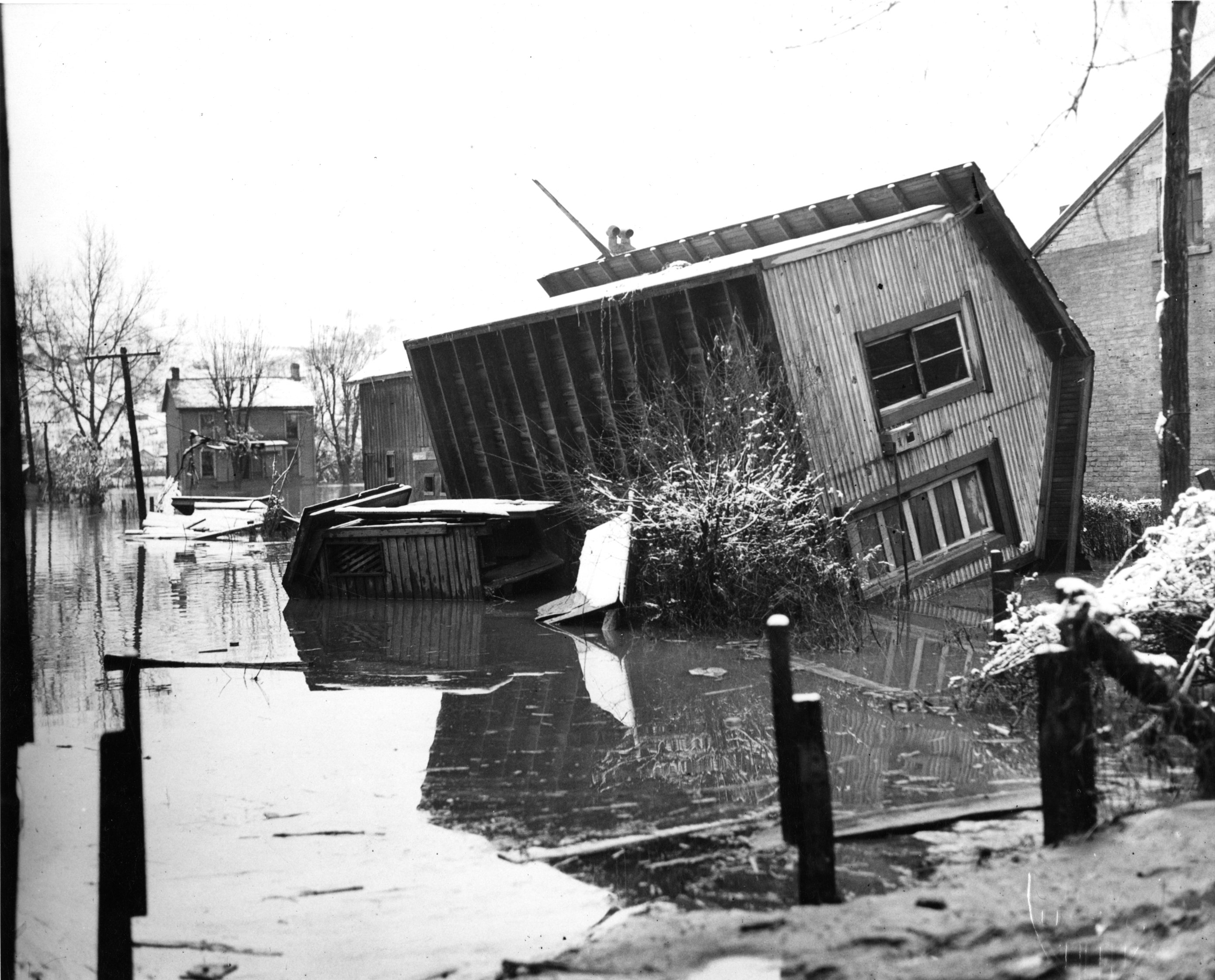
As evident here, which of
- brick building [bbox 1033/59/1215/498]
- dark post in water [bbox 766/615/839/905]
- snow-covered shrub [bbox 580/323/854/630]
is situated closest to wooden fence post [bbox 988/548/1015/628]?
snow-covered shrub [bbox 580/323/854/630]

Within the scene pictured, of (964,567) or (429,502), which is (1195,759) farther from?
(429,502)

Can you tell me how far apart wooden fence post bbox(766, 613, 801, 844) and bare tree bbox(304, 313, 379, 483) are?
5958 cm

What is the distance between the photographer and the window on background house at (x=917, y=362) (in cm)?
1409

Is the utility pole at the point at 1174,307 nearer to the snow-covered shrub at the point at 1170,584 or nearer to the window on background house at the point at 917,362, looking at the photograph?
the snow-covered shrub at the point at 1170,584

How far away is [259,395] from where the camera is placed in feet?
148

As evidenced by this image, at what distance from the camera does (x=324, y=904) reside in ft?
16.0

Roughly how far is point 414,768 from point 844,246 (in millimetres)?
9071

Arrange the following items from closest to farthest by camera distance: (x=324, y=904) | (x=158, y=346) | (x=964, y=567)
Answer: (x=324, y=904)
(x=158, y=346)
(x=964, y=567)

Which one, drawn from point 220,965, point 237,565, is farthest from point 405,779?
point 237,565

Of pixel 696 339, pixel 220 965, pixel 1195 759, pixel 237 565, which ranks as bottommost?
pixel 220 965

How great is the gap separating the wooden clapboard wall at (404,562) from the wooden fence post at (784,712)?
1088 cm

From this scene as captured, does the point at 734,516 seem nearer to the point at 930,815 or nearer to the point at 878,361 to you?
the point at 878,361

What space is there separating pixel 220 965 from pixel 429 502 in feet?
41.2

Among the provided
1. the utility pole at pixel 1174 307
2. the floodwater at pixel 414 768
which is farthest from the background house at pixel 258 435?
the utility pole at pixel 1174 307
